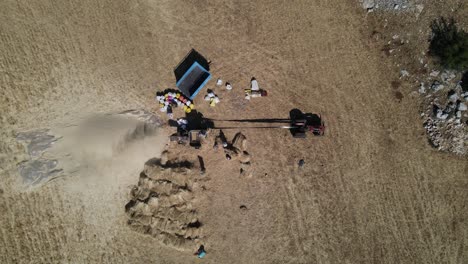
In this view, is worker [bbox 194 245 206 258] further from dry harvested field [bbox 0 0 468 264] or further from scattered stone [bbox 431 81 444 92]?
scattered stone [bbox 431 81 444 92]

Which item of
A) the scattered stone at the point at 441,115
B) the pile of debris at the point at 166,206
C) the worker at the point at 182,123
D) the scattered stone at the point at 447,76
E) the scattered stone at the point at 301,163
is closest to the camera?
the pile of debris at the point at 166,206

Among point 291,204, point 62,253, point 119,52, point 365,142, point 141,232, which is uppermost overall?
point 119,52

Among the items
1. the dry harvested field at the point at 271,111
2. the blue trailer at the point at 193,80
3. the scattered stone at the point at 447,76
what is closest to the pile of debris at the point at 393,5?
the dry harvested field at the point at 271,111

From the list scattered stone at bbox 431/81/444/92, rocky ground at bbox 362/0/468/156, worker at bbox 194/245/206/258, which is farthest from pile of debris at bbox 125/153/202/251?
scattered stone at bbox 431/81/444/92

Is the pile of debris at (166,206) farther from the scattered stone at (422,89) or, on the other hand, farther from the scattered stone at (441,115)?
the scattered stone at (441,115)

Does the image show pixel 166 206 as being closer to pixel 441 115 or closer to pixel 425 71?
pixel 441 115

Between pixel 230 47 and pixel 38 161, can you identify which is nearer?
pixel 38 161

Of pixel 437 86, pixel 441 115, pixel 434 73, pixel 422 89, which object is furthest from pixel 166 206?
pixel 434 73

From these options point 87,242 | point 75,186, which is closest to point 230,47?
point 75,186

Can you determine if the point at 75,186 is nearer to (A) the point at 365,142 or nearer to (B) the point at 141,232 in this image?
(B) the point at 141,232
